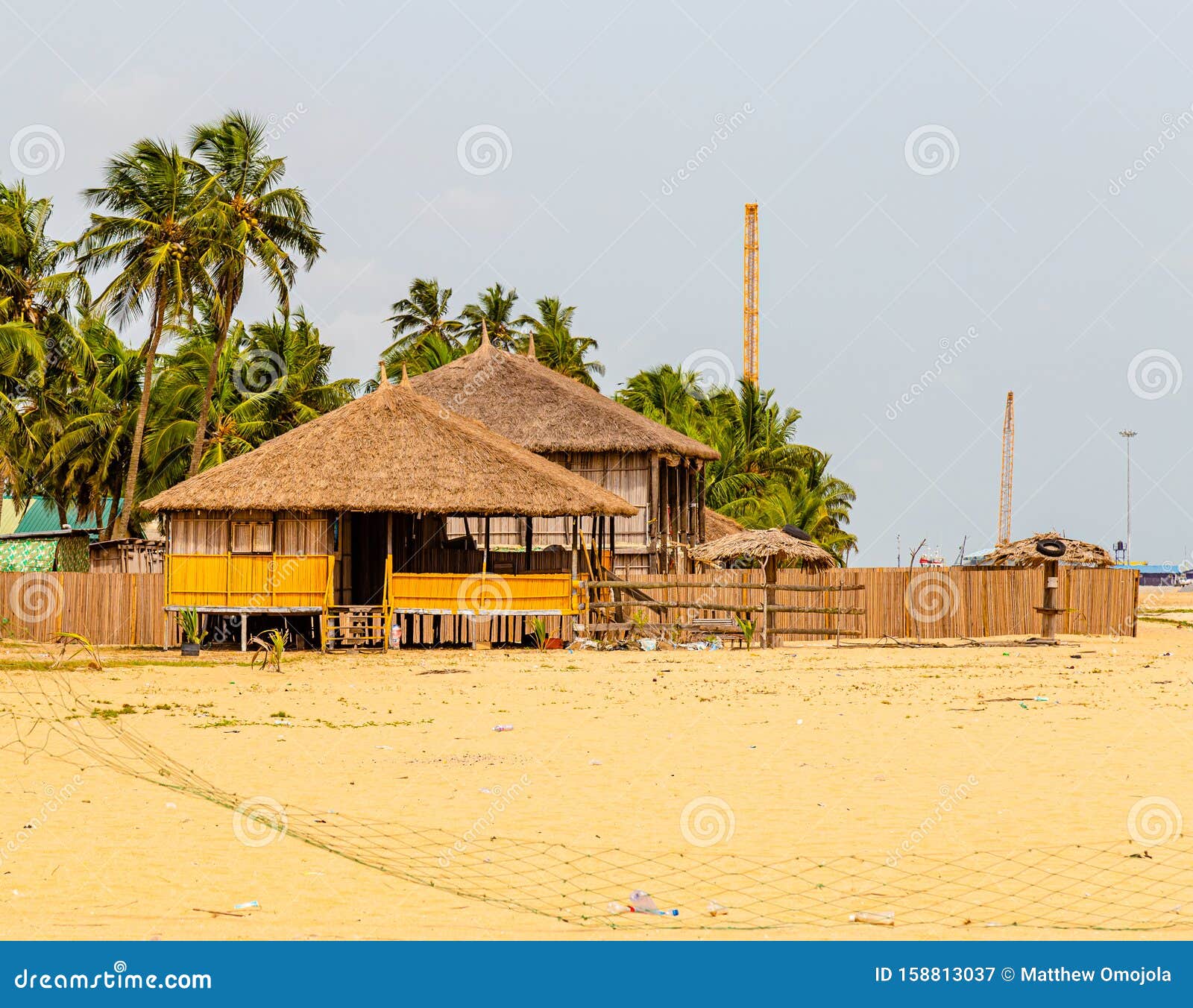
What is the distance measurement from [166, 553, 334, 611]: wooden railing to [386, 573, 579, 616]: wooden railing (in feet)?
4.51

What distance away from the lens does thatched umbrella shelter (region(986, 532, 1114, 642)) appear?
28.4 meters

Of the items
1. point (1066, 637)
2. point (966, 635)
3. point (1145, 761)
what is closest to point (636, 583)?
point (966, 635)

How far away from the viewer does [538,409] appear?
112 ft

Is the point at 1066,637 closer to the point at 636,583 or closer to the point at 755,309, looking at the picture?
the point at 636,583

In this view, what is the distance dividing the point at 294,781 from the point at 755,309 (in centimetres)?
7475

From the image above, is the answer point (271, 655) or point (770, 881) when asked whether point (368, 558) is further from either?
point (770, 881)

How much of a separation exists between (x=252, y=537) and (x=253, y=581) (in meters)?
0.90

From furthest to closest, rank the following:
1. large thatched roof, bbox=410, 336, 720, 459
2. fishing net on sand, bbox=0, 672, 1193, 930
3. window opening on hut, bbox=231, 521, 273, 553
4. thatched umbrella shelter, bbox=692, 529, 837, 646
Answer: large thatched roof, bbox=410, 336, 720, 459 < thatched umbrella shelter, bbox=692, 529, 837, 646 < window opening on hut, bbox=231, 521, 273, 553 < fishing net on sand, bbox=0, 672, 1193, 930

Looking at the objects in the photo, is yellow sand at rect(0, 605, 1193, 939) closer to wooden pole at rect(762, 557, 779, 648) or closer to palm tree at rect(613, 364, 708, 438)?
wooden pole at rect(762, 557, 779, 648)

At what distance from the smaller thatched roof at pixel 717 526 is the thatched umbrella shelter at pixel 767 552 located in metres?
10.3

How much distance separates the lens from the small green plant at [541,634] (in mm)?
26531

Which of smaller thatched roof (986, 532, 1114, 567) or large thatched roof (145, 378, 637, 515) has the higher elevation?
large thatched roof (145, 378, 637, 515)

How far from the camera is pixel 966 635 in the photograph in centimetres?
3017

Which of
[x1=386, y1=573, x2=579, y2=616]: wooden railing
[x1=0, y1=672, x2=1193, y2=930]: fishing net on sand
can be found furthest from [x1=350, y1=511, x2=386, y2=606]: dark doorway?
[x1=0, y1=672, x2=1193, y2=930]: fishing net on sand
